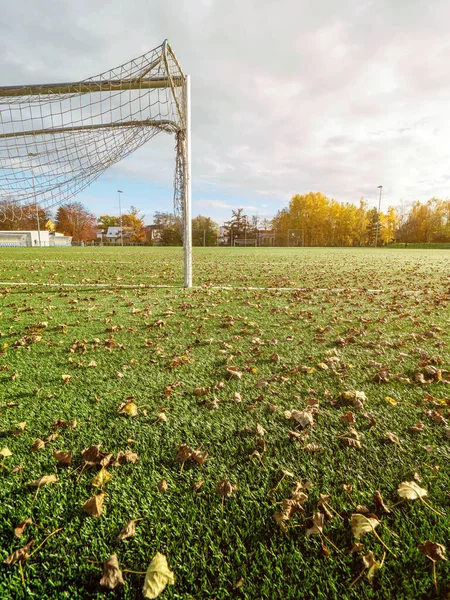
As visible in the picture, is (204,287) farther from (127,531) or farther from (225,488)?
(127,531)

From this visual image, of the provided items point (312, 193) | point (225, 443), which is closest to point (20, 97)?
point (225, 443)

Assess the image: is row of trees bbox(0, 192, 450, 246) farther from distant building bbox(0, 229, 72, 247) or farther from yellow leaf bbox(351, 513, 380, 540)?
yellow leaf bbox(351, 513, 380, 540)

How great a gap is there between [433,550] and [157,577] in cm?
102

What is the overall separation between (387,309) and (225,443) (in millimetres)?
4151

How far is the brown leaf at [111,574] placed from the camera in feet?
3.35

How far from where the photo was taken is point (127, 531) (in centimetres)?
119

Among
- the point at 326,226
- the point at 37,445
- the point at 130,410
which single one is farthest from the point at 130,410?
the point at 326,226

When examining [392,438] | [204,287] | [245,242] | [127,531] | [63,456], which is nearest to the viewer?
[127,531]

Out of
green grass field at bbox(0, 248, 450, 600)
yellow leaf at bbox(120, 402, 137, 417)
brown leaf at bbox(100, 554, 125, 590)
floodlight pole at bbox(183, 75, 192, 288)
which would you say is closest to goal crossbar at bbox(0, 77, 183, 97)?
floodlight pole at bbox(183, 75, 192, 288)

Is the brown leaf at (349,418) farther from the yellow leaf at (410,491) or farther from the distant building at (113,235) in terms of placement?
the distant building at (113,235)

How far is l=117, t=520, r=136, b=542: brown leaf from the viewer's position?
3.84 ft

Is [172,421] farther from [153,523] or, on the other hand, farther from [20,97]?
[20,97]

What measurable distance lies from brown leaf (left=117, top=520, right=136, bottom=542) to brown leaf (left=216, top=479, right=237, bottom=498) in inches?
15.1

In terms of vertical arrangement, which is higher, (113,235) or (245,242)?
(113,235)
